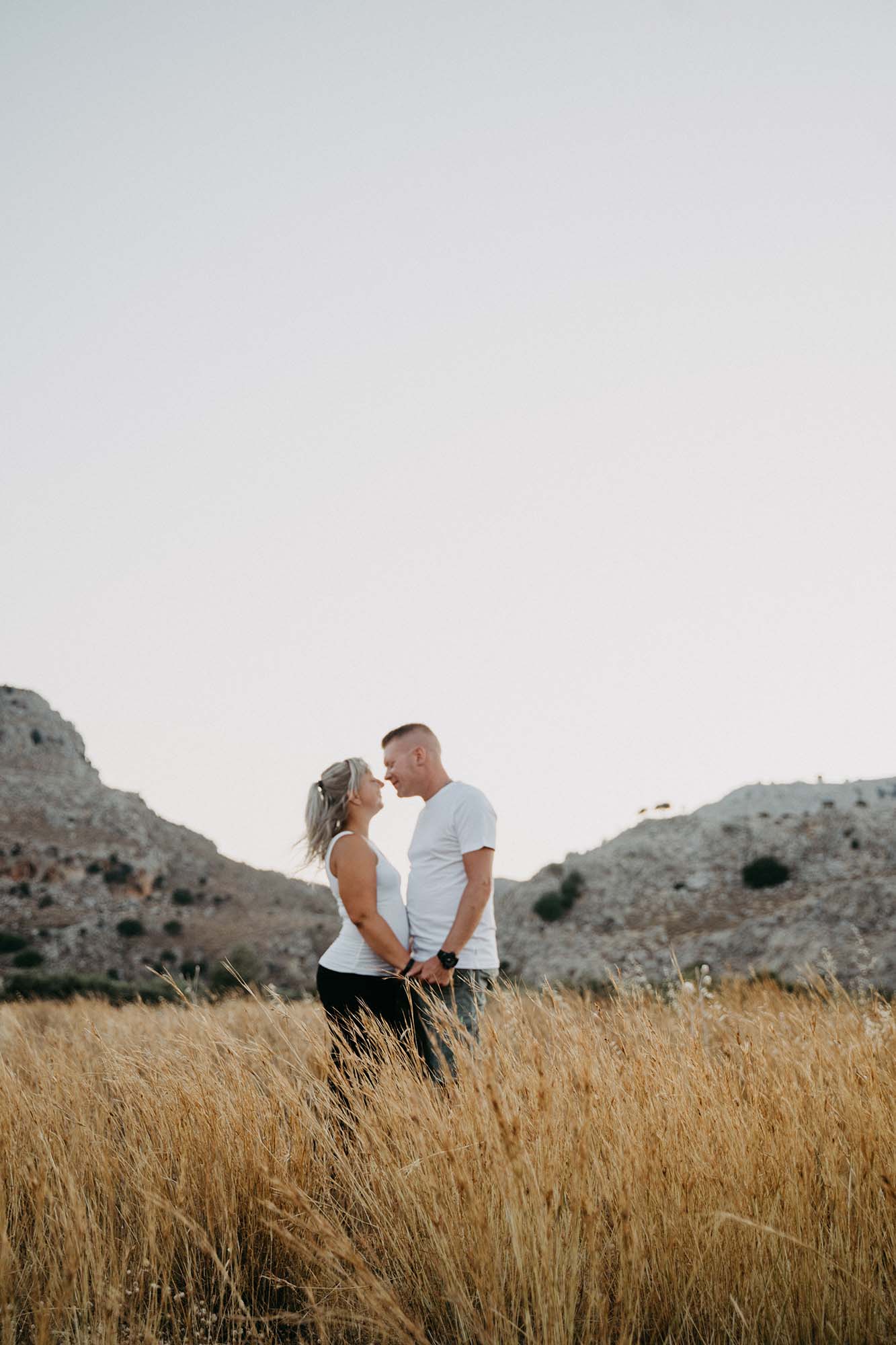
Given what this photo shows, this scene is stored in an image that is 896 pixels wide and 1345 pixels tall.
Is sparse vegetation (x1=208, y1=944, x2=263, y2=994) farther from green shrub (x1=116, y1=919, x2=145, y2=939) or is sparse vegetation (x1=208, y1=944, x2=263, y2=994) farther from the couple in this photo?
the couple

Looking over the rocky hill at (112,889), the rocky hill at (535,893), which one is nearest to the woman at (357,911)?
the rocky hill at (535,893)

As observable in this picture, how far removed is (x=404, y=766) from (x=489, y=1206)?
2.35 meters

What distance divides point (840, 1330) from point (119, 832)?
222 feet

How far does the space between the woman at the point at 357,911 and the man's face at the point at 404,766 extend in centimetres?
13

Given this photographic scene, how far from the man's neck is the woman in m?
0.26

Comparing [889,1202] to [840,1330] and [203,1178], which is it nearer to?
[840,1330]

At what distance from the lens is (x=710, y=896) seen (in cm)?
3619

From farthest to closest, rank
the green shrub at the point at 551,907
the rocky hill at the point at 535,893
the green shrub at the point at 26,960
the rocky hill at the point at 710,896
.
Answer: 1. the green shrub at the point at 26,960
2. the green shrub at the point at 551,907
3. the rocky hill at the point at 535,893
4. the rocky hill at the point at 710,896

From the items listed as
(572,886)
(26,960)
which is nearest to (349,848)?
(572,886)

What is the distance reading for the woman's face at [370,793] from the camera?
414 centimetres

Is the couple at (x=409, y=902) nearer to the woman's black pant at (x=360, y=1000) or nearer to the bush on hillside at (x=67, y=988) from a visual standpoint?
the woman's black pant at (x=360, y=1000)

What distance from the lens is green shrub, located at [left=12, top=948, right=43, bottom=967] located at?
43.0 meters

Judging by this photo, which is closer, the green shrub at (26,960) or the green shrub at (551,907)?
the green shrub at (551,907)

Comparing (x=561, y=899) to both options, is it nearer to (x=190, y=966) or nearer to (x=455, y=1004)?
(x=190, y=966)
